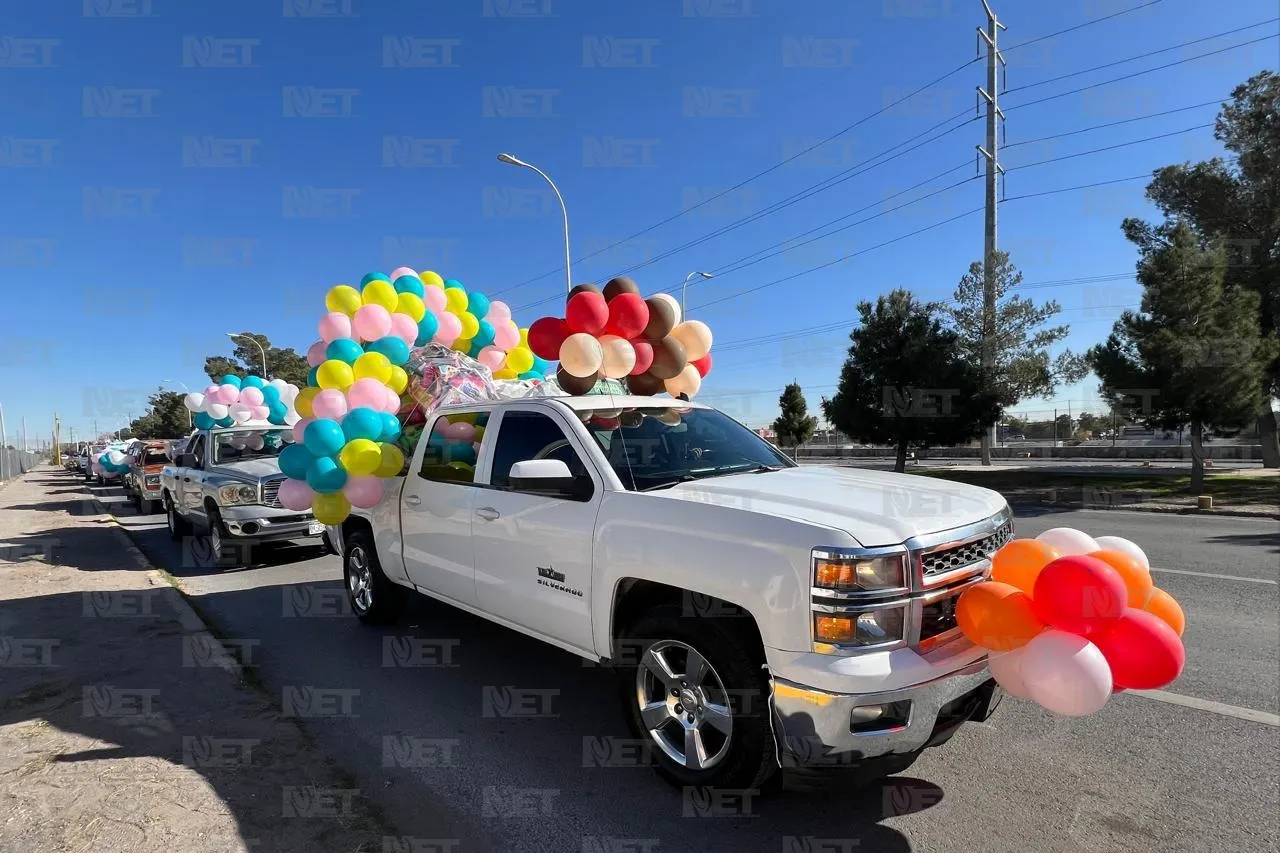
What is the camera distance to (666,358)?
6078 mm

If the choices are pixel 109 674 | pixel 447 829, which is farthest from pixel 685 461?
pixel 109 674

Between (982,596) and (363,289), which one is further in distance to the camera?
(363,289)

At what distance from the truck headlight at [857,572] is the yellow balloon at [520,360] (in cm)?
639

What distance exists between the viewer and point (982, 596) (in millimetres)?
2768

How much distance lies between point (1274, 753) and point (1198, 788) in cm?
74

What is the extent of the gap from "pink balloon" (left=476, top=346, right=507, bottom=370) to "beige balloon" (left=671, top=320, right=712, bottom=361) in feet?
8.50

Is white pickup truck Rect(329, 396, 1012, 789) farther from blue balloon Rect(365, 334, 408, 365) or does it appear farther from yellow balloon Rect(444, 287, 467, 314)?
yellow balloon Rect(444, 287, 467, 314)

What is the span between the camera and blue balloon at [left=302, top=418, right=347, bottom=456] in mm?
5574

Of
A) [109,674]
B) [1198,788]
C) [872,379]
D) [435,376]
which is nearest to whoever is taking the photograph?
[1198,788]

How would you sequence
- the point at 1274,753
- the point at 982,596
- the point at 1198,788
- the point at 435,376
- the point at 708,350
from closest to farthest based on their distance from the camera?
the point at 982,596 → the point at 1198,788 → the point at 1274,753 → the point at 435,376 → the point at 708,350

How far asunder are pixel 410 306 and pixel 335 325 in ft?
2.58

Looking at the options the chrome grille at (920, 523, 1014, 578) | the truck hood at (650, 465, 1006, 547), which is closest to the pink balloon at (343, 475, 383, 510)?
the truck hood at (650, 465, 1006, 547)

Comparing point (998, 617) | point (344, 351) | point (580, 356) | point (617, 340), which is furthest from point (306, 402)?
point (998, 617)

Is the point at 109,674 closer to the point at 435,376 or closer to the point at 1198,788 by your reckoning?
the point at 435,376
